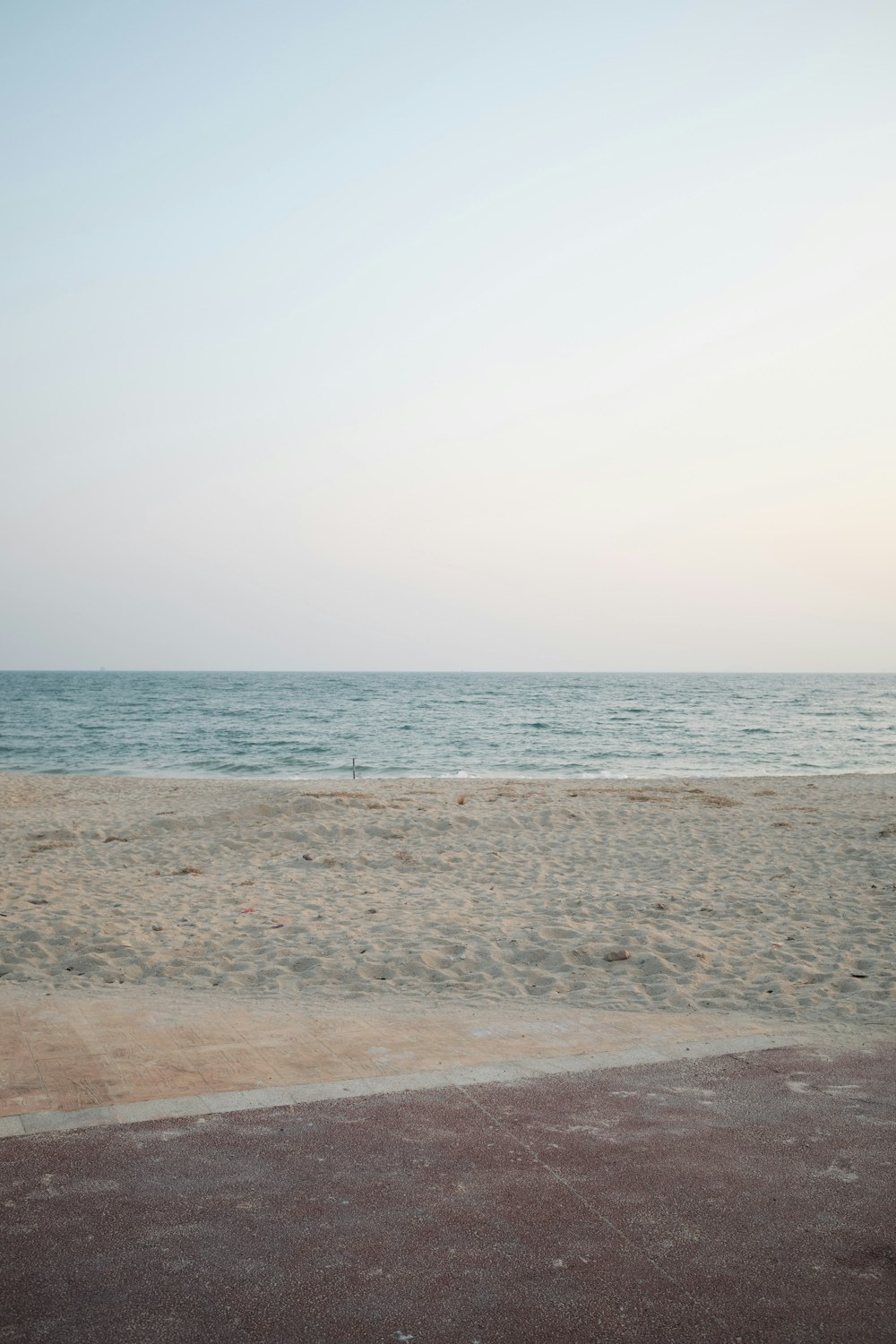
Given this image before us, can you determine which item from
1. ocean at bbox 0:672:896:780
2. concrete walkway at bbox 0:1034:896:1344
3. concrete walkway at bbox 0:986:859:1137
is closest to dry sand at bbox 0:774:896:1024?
concrete walkway at bbox 0:986:859:1137

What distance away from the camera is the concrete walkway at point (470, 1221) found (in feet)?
8.88

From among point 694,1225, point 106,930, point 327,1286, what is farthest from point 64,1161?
point 106,930

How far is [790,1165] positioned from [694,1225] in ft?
2.11

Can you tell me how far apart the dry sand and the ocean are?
12.2 metres

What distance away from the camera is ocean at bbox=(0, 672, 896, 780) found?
27.9 metres

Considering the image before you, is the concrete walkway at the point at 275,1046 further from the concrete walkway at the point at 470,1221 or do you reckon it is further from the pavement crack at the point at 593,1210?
the pavement crack at the point at 593,1210

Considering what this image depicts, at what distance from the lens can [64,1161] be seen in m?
3.57

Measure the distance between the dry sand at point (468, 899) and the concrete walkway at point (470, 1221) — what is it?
1943mm

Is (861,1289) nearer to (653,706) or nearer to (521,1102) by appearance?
(521,1102)

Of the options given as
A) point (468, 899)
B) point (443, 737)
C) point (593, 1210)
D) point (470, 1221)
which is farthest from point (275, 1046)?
point (443, 737)

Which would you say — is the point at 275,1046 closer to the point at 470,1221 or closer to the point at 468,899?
the point at 470,1221

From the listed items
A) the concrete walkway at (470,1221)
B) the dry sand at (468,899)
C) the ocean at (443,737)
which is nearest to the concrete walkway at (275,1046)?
the concrete walkway at (470,1221)

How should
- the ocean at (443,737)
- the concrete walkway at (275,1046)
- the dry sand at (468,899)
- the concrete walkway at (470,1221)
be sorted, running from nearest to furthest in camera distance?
the concrete walkway at (470,1221) < the concrete walkway at (275,1046) < the dry sand at (468,899) < the ocean at (443,737)

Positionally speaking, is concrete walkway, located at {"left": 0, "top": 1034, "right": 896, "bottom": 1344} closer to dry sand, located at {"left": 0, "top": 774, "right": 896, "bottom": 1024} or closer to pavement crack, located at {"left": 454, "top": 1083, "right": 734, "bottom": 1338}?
pavement crack, located at {"left": 454, "top": 1083, "right": 734, "bottom": 1338}
